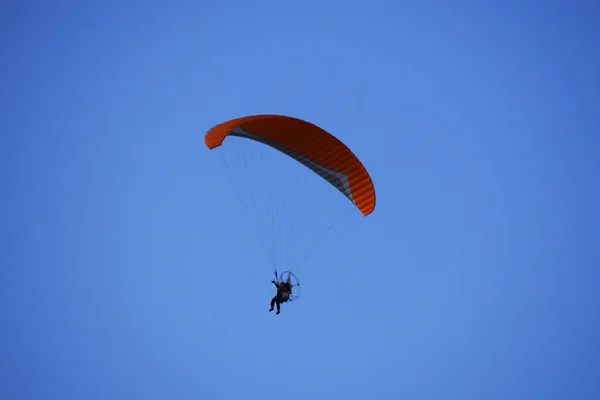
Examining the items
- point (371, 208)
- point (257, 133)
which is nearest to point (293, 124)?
point (257, 133)

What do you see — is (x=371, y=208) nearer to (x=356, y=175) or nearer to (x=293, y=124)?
(x=356, y=175)

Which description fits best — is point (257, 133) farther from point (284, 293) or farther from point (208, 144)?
point (284, 293)

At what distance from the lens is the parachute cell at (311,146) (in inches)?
905

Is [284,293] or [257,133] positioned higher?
[257,133]

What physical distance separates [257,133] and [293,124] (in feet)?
3.75

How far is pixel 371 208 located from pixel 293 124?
10.9ft

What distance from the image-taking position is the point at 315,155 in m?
24.2

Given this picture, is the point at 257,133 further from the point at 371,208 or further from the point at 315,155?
the point at 371,208

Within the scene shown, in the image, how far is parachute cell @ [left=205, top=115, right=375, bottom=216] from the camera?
22984 millimetres

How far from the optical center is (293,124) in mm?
23016

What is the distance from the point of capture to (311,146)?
24.0 metres

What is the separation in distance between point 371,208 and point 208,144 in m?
4.56

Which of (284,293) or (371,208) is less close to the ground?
(371,208)

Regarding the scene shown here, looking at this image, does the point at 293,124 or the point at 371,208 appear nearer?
the point at 293,124
